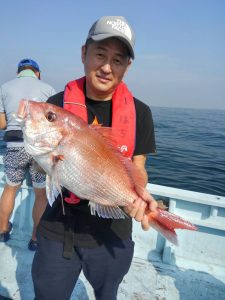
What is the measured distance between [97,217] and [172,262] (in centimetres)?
236

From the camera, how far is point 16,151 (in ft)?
14.3

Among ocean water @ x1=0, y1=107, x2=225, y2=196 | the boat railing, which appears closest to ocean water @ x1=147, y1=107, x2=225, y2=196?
ocean water @ x1=0, y1=107, x2=225, y2=196

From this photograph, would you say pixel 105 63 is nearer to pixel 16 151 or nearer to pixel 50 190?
pixel 50 190

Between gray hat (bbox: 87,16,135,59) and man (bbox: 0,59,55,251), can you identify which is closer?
gray hat (bbox: 87,16,135,59)

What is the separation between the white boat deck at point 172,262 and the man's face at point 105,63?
226 cm

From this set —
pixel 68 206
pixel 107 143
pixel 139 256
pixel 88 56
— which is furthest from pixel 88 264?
pixel 139 256

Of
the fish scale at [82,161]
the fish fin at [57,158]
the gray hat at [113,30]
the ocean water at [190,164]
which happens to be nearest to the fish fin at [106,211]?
the fish scale at [82,161]

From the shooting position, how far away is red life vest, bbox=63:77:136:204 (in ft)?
8.03

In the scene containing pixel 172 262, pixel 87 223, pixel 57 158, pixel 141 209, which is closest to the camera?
pixel 57 158

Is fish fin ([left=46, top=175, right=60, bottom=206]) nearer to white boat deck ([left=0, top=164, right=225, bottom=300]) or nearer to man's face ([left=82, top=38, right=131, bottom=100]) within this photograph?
man's face ([left=82, top=38, right=131, bottom=100])

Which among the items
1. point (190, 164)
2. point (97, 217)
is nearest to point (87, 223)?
point (97, 217)

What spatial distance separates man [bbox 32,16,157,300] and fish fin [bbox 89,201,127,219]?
0.24 ft

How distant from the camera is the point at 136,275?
404 centimetres

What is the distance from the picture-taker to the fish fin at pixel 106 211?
7.16 feet
